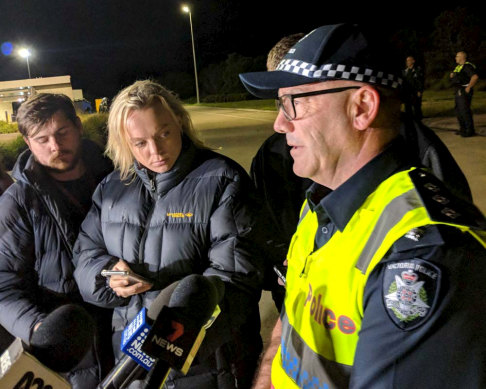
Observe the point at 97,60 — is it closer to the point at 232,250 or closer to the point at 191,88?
the point at 191,88

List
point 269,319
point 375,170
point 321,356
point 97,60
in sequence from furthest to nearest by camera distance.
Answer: point 97,60 → point 269,319 → point 375,170 → point 321,356

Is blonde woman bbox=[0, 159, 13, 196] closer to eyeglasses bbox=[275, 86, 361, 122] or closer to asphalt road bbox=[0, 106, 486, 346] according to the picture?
asphalt road bbox=[0, 106, 486, 346]

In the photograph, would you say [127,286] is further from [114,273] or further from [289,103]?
[289,103]

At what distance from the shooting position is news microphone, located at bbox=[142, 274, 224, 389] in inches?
37.7

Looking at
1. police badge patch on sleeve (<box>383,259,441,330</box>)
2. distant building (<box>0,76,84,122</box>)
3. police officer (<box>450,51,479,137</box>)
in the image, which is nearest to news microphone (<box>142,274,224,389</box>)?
police badge patch on sleeve (<box>383,259,441,330</box>)

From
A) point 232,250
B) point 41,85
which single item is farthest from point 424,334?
point 41,85

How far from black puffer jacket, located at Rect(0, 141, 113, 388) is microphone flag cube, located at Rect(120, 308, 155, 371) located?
1035mm

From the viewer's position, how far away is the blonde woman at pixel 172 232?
1.84 m

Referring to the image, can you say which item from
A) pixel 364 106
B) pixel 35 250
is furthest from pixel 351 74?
pixel 35 250

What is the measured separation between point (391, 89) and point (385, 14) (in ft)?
138

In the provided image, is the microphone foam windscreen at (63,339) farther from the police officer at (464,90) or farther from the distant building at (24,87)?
the distant building at (24,87)

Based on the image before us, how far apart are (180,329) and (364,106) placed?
76 centimetres

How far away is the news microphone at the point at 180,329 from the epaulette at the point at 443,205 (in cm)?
60

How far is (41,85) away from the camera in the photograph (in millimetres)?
30141
